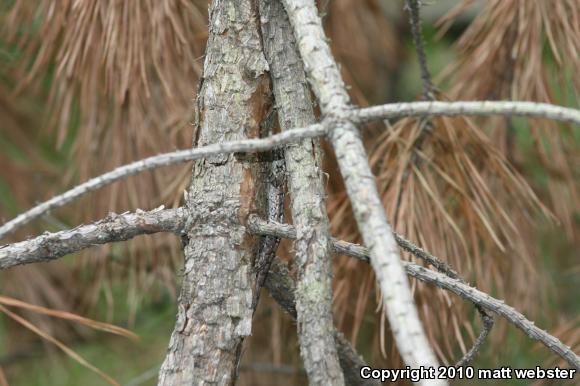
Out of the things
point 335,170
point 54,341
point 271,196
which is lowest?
point 54,341

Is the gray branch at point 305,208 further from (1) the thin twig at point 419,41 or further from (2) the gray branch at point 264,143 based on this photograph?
(1) the thin twig at point 419,41

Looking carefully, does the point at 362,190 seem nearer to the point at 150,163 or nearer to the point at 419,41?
the point at 150,163

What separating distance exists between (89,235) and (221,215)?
9 cm

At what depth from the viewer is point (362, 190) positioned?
359 millimetres

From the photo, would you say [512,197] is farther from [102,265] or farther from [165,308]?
[165,308]

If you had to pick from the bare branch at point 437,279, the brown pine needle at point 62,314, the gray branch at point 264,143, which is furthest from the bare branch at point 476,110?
the brown pine needle at point 62,314

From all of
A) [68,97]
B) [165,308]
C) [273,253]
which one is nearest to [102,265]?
[68,97]

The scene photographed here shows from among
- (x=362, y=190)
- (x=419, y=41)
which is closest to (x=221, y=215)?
(x=362, y=190)

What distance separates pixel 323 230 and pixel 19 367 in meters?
1.02

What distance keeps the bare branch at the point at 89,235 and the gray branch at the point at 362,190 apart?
15 centimetres

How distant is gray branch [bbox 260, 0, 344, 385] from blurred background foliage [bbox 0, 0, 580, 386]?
0.21 m

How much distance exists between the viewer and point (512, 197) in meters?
0.85

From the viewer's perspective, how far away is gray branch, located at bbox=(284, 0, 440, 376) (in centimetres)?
33

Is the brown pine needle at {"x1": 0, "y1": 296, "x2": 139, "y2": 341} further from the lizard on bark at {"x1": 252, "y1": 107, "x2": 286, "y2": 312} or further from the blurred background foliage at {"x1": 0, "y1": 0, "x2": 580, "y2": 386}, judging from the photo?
the blurred background foliage at {"x1": 0, "y1": 0, "x2": 580, "y2": 386}
